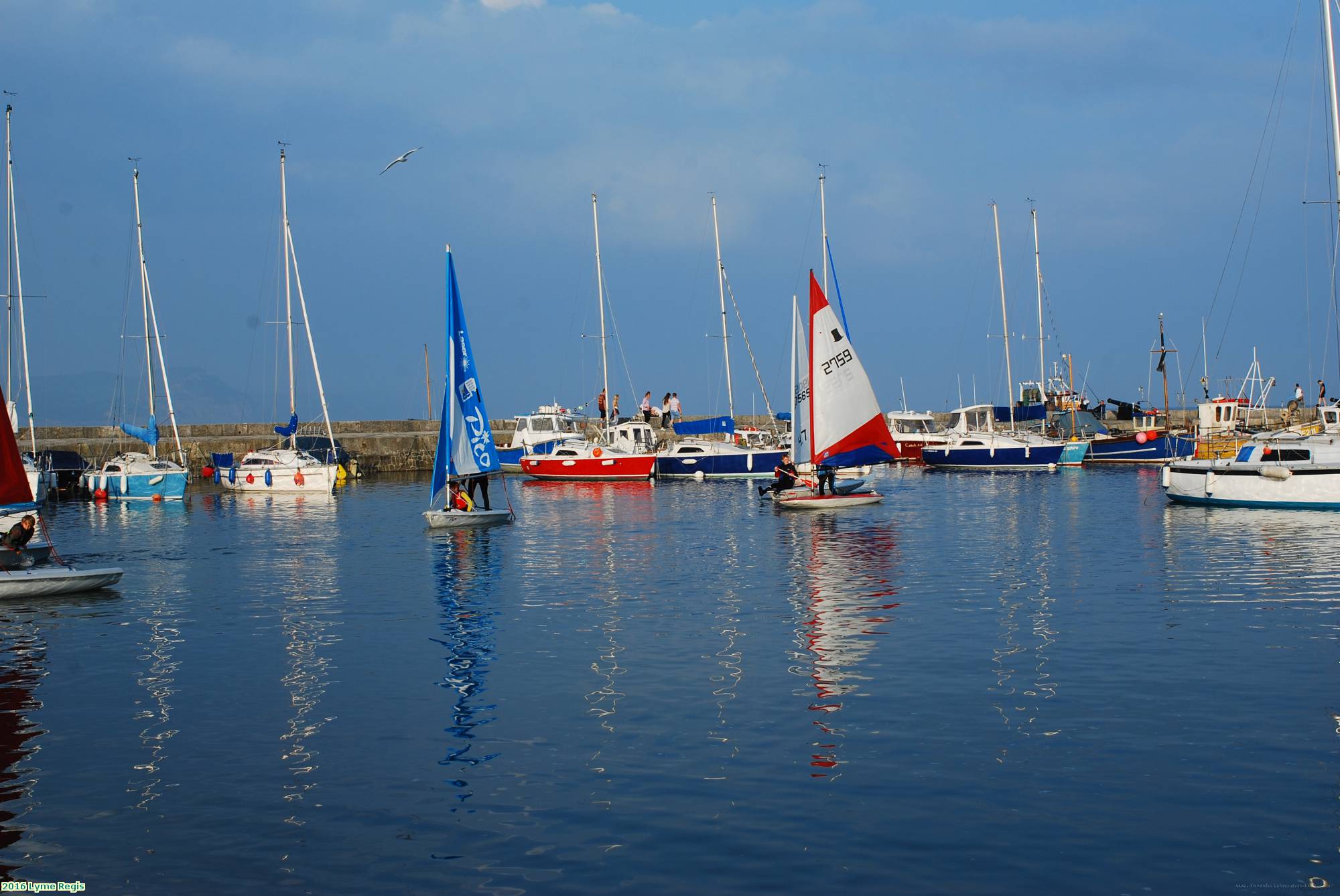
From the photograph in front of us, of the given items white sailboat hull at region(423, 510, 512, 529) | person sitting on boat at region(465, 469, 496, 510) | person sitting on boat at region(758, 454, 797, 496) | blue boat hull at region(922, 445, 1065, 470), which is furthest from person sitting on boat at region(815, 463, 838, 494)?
blue boat hull at region(922, 445, 1065, 470)

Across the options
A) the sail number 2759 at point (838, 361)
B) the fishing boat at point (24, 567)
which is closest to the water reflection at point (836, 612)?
the sail number 2759 at point (838, 361)

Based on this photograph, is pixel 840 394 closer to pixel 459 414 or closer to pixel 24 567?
pixel 459 414

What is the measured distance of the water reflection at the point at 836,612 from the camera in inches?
521

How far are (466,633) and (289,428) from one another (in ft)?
137

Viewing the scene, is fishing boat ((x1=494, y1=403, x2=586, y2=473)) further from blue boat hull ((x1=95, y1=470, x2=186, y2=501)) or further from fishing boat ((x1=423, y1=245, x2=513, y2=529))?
fishing boat ((x1=423, y1=245, x2=513, y2=529))

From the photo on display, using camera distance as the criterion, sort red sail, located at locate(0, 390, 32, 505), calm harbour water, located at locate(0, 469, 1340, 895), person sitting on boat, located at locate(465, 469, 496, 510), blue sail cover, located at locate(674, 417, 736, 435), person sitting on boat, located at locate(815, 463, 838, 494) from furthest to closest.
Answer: blue sail cover, located at locate(674, 417, 736, 435), person sitting on boat, located at locate(815, 463, 838, 494), person sitting on boat, located at locate(465, 469, 496, 510), red sail, located at locate(0, 390, 32, 505), calm harbour water, located at locate(0, 469, 1340, 895)

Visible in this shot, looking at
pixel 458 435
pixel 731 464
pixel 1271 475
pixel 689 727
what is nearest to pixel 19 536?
pixel 458 435

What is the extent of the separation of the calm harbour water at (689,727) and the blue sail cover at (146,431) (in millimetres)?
30272

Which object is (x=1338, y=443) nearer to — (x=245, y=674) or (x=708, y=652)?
(x=708, y=652)

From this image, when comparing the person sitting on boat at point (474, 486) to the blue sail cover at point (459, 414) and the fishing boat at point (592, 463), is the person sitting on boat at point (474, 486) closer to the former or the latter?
the blue sail cover at point (459, 414)

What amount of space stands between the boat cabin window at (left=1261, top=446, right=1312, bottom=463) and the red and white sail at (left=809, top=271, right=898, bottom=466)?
10.9 meters

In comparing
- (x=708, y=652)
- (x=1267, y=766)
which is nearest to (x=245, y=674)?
(x=708, y=652)

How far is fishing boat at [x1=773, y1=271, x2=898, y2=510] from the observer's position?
38438 millimetres

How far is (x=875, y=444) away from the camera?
3900 centimetres
